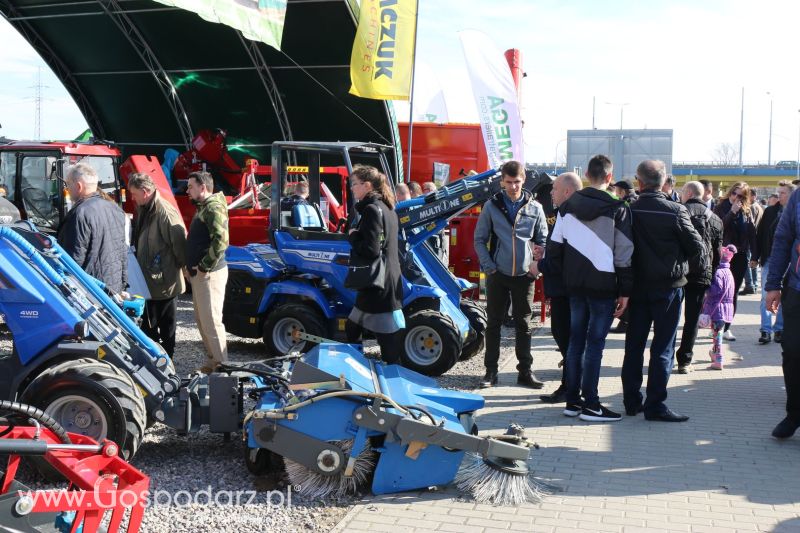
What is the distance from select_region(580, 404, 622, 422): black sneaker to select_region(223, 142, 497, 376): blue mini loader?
176cm

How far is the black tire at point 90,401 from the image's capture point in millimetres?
4570

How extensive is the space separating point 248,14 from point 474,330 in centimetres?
606

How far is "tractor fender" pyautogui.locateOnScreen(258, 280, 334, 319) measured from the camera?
27.0 feet

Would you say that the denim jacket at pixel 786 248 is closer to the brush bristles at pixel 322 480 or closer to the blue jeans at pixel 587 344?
the blue jeans at pixel 587 344

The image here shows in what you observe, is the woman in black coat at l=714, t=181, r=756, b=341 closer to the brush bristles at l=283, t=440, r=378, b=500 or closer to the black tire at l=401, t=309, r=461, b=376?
the black tire at l=401, t=309, r=461, b=376

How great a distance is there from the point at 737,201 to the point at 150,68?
15343 millimetres

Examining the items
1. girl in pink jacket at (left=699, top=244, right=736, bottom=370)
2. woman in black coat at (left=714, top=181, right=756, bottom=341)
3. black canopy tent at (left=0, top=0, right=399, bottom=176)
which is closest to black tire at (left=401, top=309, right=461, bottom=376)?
girl in pink jacket at (left=699, top=244, right=736, bottom=370)

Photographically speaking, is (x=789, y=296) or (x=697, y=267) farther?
(x=697, y=267)

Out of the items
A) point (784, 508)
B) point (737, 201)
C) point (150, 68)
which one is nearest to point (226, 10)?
point (737, 201)

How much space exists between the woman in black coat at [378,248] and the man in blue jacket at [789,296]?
2742 millimetres

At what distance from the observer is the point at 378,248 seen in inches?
227

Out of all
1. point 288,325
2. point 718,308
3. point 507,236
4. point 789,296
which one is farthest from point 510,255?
point 718,308

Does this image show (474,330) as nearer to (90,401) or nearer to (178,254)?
(178,254)

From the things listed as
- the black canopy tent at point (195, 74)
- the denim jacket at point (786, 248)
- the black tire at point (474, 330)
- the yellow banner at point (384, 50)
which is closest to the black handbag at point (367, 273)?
the black tire at point (474, 330)
